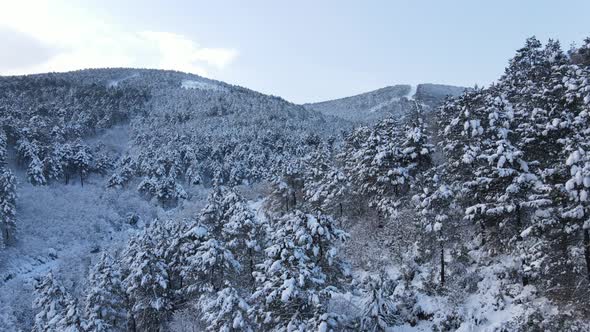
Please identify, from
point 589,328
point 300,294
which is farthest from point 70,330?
point 589,328

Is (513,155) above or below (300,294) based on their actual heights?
above

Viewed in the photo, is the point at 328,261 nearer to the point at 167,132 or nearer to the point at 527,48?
the point at 527,48

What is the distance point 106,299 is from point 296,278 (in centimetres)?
2012

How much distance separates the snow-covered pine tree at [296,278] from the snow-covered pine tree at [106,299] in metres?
15.9

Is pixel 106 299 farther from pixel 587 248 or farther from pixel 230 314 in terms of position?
pixel 587 248

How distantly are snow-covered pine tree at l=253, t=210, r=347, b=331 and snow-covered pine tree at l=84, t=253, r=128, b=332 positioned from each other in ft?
52.0

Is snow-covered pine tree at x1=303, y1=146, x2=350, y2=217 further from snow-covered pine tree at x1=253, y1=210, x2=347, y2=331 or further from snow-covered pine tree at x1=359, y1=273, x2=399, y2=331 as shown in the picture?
snow-covered pine tree at x1=253, y1=210, x2=347, y2=331

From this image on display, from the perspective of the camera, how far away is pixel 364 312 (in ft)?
78.5

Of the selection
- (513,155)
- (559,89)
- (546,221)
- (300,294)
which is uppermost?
(559,89)

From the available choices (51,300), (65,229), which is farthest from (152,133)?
(51,300)

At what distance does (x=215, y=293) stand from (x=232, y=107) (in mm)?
157133

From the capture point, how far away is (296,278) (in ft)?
62.7

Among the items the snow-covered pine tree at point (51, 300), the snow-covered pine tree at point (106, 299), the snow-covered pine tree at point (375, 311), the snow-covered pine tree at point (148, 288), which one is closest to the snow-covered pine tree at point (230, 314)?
the snow-covered pine tree at point (375, 311)

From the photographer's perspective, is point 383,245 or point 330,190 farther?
point 330,190
